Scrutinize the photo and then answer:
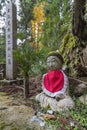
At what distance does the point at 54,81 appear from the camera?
3707 mm

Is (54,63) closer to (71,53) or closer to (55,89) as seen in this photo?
(55,89)

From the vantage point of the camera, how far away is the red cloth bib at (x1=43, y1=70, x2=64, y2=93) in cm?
362

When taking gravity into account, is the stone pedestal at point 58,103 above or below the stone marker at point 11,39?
below

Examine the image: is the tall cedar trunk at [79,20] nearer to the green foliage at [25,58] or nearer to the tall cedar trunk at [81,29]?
the tall cedar trunk at [81,29]

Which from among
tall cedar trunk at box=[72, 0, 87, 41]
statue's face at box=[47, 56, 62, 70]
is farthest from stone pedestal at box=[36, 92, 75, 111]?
tall cedar trunk at box=[72, 0, 87, 41]

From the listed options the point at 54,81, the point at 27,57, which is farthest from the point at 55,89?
the point at 27,57

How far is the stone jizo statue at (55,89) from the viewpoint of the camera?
131 inches

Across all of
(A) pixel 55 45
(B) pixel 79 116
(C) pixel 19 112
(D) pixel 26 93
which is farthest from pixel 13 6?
(B) pixel 79 116

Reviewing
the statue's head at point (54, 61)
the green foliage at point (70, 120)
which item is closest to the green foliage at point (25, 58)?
the statue's head at point (54, 61)

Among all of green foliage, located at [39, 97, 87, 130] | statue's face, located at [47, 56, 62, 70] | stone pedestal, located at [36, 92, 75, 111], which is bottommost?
green foliage, located at [39, 97, 87, 130]

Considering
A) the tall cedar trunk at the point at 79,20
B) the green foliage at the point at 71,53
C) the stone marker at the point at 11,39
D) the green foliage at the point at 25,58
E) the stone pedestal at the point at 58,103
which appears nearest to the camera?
the stone pedestal at the point at 58,103

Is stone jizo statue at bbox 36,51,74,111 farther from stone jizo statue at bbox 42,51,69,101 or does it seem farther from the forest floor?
the forest floor

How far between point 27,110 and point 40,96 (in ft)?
1.48

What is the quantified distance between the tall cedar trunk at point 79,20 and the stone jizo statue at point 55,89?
2.24ft
